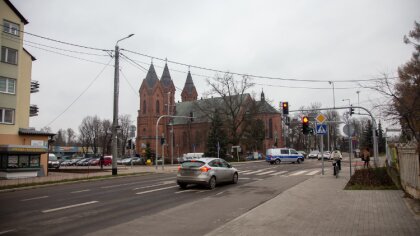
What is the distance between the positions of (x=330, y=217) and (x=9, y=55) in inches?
1128

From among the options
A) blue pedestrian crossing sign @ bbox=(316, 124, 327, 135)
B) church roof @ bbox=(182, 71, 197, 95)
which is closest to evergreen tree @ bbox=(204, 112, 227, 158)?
blue pedestrian crossing sign @ bbox=(316, 124, 327, 135)

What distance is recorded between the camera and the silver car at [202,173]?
1577 centimetres

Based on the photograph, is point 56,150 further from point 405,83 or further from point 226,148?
point 405,83

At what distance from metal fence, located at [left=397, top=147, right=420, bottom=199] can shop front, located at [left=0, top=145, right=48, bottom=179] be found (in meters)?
24.0

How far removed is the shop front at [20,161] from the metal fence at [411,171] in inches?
945

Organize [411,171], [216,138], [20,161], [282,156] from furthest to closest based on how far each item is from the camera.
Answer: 1. [216,138]
2. [282,156]
3. [20,161]
4. [411,171]

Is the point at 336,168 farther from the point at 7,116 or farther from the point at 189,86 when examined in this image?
the point at 189,86

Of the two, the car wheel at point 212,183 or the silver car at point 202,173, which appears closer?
the silver car at point 202,173

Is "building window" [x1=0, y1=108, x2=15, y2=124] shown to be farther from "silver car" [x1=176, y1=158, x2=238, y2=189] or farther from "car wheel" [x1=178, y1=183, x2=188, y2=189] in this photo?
"silver car" [x1=176, y1=158, x2=238, y2=189]

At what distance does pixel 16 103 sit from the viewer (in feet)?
94.3

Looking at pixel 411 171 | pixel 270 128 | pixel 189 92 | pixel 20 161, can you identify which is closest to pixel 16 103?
pixel 20 161

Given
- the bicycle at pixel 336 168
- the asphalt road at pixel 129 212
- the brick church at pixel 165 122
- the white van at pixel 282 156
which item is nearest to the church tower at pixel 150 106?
the brick church at pixel 165 122

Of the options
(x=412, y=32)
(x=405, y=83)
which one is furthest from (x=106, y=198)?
(x=412, y=32)

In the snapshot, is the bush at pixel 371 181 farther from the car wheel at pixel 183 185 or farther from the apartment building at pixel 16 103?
the apartment building at pixel 16 103
